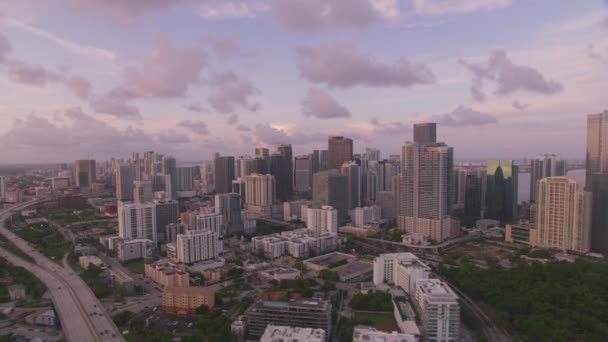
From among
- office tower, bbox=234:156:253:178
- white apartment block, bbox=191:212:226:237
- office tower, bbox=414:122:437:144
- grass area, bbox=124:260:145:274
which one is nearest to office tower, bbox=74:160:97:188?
office tower, bbox=234:156:253:178

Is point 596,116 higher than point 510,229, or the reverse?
point 596,116

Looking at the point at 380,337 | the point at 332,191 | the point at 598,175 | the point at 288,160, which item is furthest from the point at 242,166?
the point at 380,337

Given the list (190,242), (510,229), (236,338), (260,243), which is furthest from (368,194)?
(236,338)

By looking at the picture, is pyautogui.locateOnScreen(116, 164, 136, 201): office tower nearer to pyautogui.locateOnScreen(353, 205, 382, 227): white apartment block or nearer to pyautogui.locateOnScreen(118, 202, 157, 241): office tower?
pyautogui.locateOnScreen(118, 202, 157, 241): office tower

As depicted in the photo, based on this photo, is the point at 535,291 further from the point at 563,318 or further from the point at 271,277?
the point at 271,277

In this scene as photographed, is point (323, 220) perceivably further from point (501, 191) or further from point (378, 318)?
point (501, 191)

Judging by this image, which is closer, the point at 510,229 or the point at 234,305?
the point at 234,305

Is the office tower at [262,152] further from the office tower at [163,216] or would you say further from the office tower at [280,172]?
the office tower at [163,216]
